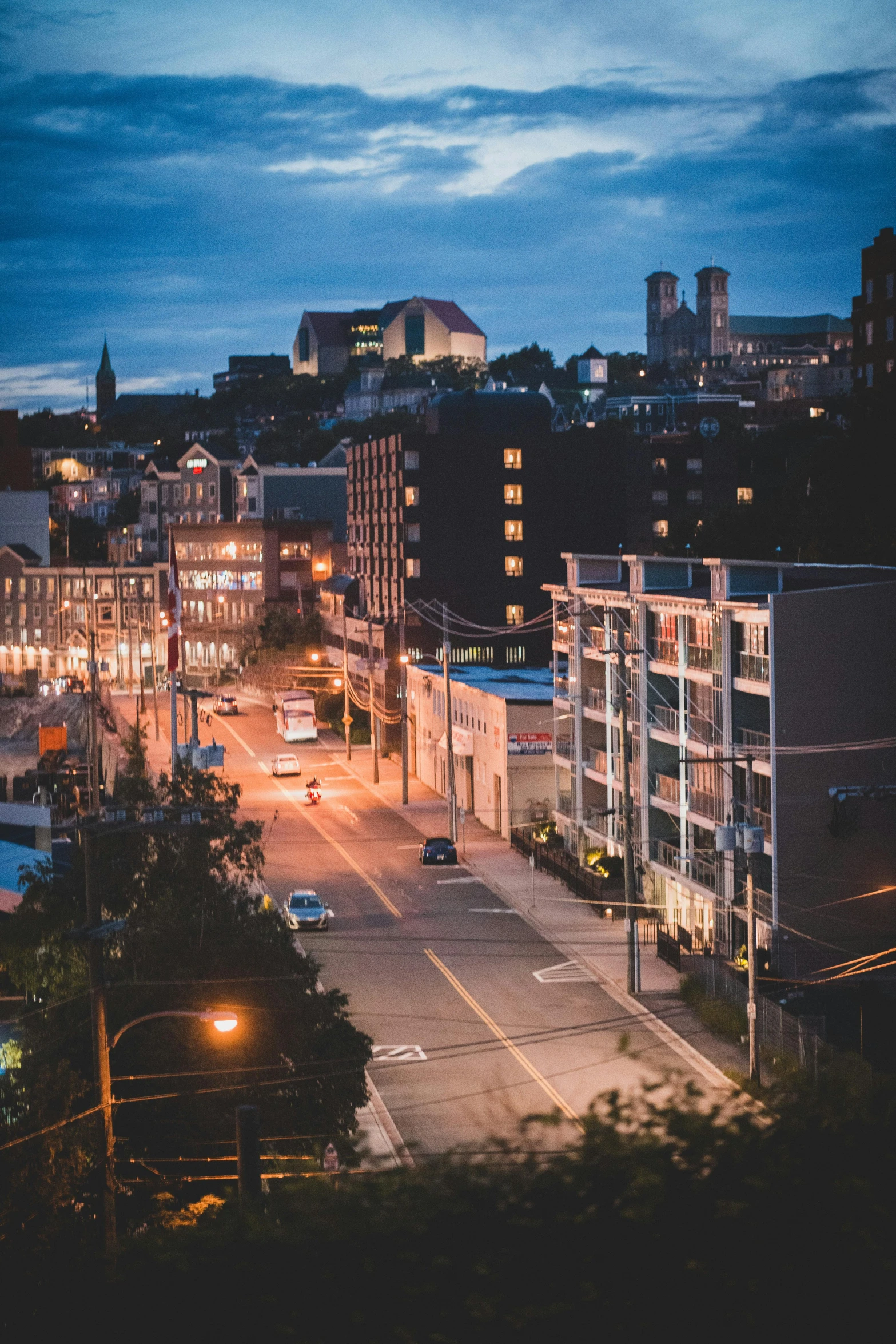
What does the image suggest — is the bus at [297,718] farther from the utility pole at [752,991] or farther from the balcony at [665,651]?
the utility pole at [752,991]

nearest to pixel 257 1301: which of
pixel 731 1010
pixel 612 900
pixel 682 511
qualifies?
pixel 731 1010

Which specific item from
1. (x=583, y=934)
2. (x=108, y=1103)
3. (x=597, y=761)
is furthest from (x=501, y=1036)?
(x=597, y=761)

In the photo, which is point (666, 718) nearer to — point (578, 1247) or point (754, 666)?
point (754, 666)

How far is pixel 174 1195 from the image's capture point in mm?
19547

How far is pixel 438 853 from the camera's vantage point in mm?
48781

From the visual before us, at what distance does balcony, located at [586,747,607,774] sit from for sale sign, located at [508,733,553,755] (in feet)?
15.2

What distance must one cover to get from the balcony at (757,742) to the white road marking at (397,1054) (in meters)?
11.0

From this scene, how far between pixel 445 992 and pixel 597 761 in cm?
1400

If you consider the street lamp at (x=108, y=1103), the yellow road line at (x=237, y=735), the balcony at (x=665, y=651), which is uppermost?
the balcony at (x=665, y=651)

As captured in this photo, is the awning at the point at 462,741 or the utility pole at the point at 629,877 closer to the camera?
the utility pole at the point at 629,877

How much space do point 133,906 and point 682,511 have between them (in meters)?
89.1

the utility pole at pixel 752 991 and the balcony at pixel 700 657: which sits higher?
the balcony at pixel 700 657

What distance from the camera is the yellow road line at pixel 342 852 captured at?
43438 millimetres

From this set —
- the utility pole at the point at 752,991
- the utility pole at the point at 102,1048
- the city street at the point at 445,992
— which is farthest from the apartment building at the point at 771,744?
the utility pole at the point at 102,1048
